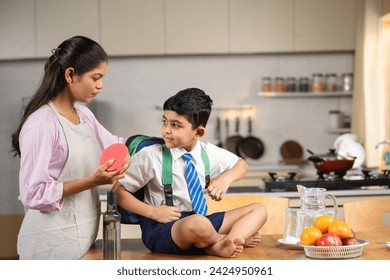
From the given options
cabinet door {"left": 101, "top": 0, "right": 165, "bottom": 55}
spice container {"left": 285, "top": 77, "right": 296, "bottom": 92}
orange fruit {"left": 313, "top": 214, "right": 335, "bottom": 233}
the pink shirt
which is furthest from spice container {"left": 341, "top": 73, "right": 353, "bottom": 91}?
the pink shirt

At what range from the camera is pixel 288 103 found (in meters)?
4.01

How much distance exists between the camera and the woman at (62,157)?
128cm

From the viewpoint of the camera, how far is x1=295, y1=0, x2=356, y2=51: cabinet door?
3.86 metres

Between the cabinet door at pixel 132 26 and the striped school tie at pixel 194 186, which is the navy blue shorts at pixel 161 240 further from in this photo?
the cabinet door at pixel 132 26

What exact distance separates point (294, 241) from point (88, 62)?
53 centimetres

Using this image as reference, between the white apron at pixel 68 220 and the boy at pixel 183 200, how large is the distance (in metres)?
0.08

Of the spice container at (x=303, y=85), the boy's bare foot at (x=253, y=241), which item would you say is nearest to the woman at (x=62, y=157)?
the boy's bare foot at (x=253, y=241)

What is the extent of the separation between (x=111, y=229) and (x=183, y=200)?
23cm

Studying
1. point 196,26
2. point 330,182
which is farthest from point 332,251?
point 196,26

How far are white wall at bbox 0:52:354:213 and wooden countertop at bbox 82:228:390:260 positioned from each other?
2520mm
